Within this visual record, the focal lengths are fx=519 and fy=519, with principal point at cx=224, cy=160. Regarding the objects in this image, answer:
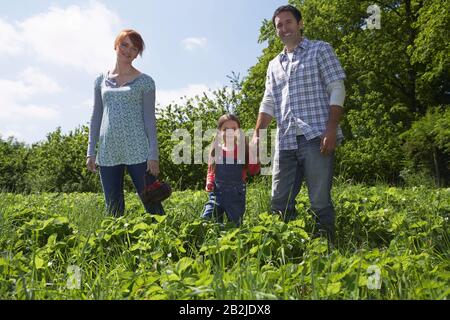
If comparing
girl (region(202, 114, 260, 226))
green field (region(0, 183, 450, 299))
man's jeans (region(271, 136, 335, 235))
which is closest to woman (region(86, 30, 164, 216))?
green field (region(0, 183, 450, 299))

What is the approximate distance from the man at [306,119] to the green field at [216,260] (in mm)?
335

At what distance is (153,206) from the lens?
14.6 ft

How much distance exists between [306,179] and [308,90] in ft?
2.31

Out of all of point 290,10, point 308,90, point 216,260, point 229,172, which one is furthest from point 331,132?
point 216,260

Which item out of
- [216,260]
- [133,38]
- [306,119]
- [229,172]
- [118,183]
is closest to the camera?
[216,260]

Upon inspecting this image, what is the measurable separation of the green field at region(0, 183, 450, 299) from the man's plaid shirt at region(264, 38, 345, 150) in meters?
0.79

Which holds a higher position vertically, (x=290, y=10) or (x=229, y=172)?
(x=290, y=10)

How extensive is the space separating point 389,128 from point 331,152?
54.1 ft

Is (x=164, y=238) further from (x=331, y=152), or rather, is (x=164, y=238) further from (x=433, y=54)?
(x=433, y=54)

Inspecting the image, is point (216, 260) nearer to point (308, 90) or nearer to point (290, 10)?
point (308, 90)

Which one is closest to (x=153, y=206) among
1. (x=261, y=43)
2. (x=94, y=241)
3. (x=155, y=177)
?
(x=155, y=177)

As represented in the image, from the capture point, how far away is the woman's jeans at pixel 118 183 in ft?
14.3

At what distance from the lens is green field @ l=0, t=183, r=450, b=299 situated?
2326mm

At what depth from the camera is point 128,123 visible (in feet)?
14.3
